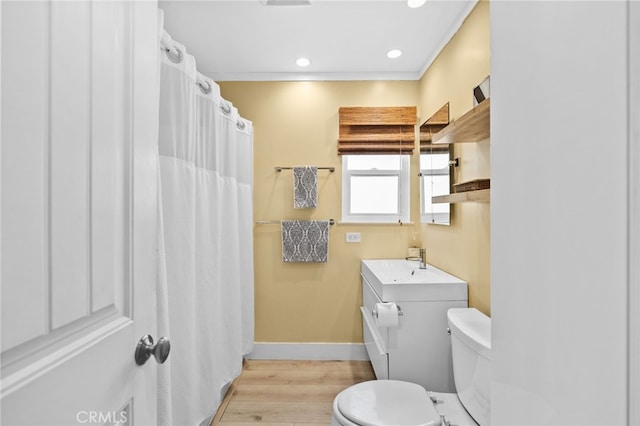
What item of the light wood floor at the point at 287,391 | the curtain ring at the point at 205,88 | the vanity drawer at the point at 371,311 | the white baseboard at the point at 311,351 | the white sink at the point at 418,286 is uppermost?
Answer: the curtain ring at the point at 205,88

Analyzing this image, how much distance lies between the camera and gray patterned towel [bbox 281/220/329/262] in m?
2.72

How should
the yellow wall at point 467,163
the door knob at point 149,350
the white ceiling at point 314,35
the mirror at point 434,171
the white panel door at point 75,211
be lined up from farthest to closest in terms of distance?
the mirror at point 434,171, the white ceiling at point 314,35, the yellow wall at point 467,163, the door knob at point 149,350, the white panel door at point 75,211

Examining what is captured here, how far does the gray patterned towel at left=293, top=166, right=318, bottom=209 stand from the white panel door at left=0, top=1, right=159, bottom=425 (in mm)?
1955

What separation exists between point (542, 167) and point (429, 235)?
7.04 feet

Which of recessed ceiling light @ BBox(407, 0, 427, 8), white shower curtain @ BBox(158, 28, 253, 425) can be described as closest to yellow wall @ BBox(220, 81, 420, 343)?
white shower curtain @ BBox(158, 28, 253, 425)

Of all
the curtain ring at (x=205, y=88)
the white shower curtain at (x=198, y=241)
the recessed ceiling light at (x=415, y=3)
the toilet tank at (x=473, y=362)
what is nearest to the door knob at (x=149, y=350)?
the white shower curtain at (x=198, y=241)

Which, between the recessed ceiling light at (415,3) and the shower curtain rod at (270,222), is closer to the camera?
the recessed ceiling light at (415,3)

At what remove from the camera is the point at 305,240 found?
2.73 meters

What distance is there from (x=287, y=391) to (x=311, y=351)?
545 millimetres

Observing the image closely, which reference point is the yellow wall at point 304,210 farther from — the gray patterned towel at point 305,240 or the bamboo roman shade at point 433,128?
the bamboo roman shade at point 433,128

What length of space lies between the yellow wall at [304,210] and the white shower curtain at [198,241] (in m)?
0.34

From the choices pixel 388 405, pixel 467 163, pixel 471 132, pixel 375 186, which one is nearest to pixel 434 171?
pixel 467 163

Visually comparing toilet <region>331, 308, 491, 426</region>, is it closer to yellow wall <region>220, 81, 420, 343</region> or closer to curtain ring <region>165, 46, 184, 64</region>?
yellow wall <region>220, 81, 420, 343</region>

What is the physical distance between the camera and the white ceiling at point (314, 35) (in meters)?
1.94
